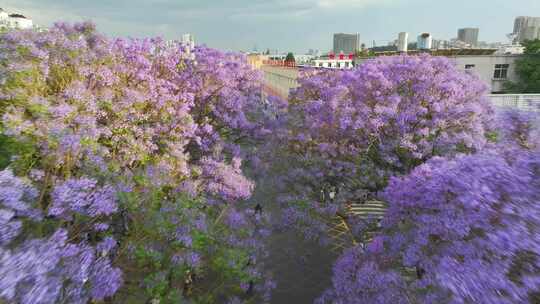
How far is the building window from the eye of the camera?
39.0m

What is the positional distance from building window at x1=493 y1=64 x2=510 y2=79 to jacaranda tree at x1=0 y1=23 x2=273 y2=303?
40.5m

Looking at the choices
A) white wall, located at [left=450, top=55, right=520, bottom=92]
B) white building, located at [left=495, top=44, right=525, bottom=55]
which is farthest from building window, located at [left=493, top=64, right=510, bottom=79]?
white building, located at [left=495, top=44, right=525, bottom=55]

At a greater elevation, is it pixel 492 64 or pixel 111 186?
pixel 492 64

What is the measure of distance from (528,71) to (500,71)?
253 cm

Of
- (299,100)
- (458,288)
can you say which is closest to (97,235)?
(458,288)

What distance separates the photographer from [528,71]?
38.4m

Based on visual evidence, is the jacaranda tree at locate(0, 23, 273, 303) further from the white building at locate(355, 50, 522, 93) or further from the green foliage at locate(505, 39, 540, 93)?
the green foliage at locate(505, 39, 540, 93)

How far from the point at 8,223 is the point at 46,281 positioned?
2.07 feet

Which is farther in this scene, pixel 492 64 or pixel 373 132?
pixel 492 64

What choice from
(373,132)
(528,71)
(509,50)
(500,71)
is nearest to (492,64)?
(500,71)

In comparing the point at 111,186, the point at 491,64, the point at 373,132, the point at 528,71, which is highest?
the point at 491,64

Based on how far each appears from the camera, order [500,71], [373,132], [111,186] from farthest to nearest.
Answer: [500,71]
[373,132]
[111,186]

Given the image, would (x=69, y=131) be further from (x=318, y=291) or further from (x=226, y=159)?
(x=318, y=291)

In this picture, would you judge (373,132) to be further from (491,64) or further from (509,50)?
(509,50)
